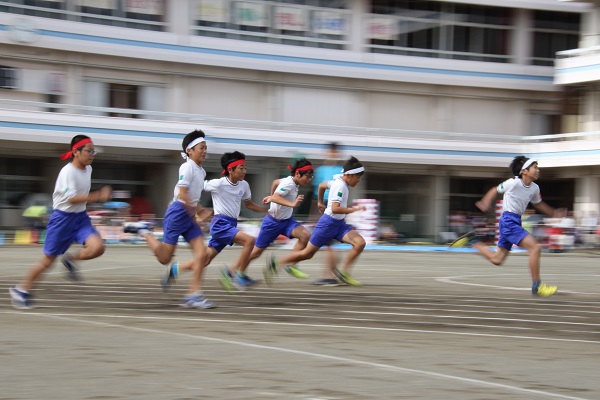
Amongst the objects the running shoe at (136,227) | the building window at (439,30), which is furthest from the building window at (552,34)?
the running shoe at (136,227)

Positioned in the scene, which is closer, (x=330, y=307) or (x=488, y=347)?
(x=488, y=347)

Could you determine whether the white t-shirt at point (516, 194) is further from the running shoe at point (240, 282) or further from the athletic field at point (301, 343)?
the running shoe at point (240, 282)

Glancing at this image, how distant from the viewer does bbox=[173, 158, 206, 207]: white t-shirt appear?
369 inches

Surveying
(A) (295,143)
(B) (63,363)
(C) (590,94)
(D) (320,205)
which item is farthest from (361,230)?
(B) (63,363)

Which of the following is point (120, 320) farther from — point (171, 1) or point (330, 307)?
point (171, 1)

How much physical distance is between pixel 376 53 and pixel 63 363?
30842 mm

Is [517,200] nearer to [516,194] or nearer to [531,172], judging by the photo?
[516,194]

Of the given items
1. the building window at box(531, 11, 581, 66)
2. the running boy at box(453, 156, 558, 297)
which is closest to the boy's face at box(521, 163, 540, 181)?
the running boy at box(453, 156, 558, 297)

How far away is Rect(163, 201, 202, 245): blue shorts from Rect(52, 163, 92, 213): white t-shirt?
36.9 inches

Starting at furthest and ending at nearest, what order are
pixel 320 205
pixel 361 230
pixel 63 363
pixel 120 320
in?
1. pixel 361 230
2. pixel 320 205
3. pixel 120 320
4. pixel 63 363

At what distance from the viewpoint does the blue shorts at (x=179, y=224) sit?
376 inches

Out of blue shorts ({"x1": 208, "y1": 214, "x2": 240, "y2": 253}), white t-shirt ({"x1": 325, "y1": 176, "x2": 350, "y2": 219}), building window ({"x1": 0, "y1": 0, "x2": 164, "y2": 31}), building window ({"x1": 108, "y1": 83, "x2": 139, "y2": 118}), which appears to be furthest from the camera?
building window ({"x1": 108, "y1": 83, "x2": 139, "y2": 118})

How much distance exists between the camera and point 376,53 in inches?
1407

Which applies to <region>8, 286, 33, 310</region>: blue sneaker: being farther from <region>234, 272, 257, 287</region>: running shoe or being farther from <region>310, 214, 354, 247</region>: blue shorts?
<region>310, 214, 354, 247</region>: blue shorts
